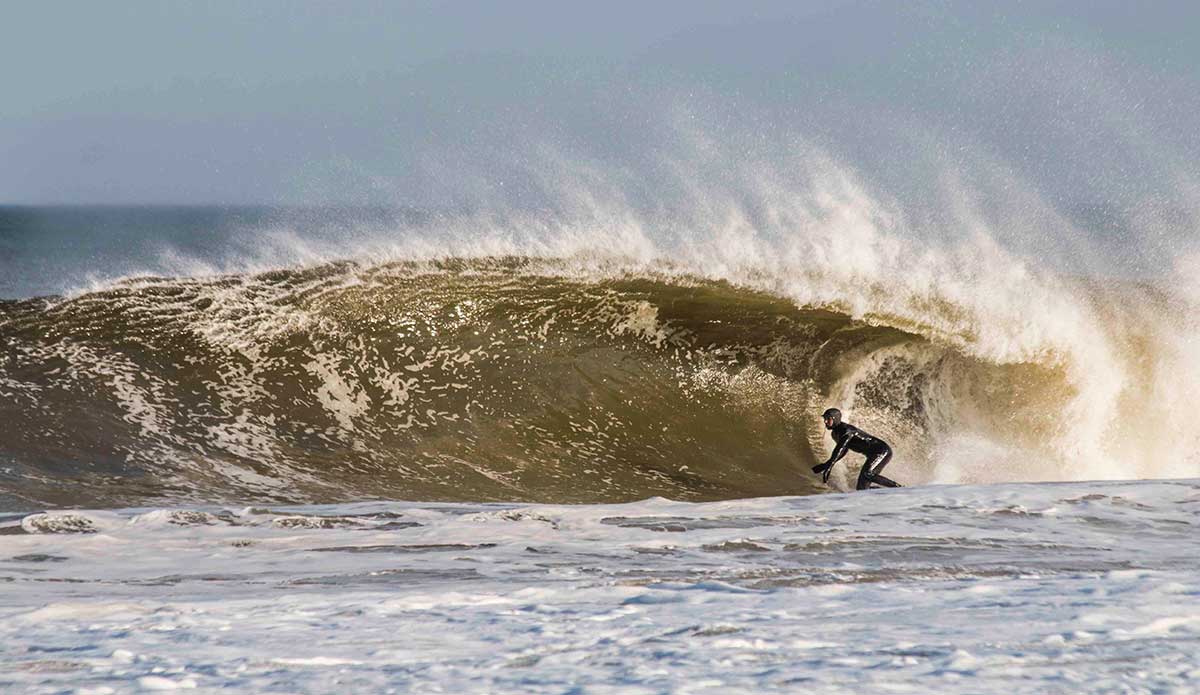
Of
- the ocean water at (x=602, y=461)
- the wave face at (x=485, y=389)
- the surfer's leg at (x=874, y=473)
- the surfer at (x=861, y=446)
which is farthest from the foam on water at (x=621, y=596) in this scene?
the wave face at (x=485, y=389)

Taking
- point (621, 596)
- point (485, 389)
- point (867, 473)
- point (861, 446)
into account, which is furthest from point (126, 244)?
point (621, 596)

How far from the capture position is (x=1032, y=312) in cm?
1133

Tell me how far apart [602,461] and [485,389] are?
53.5 inches

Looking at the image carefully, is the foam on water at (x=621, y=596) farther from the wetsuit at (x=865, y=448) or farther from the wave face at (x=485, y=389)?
the wave face at (x=485, y=389)

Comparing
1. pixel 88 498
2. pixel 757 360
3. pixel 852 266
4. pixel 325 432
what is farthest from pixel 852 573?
pixel 852 266

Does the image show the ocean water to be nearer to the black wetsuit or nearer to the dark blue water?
the dark blue water

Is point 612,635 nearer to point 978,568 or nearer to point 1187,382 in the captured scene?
point 978,568

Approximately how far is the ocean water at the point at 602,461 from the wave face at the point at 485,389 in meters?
0.03

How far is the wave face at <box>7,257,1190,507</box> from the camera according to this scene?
829cm

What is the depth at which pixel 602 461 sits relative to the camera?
8977mm

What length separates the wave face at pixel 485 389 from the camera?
326 inches

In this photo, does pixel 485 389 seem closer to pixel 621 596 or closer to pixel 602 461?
pixel 602 461

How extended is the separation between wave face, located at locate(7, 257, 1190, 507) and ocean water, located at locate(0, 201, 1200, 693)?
0.03m

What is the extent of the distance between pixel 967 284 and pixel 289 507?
7.44m
